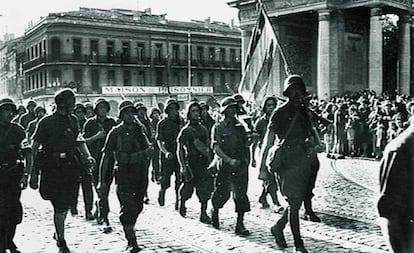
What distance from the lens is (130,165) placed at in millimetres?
7121

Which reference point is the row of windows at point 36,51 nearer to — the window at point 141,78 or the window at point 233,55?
the window at point 141,78

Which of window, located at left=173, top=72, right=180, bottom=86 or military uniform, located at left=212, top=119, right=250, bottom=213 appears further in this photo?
window, located at left=173, top=72, right=180, bottom=86

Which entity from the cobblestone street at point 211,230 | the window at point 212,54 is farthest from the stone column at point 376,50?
the window at point 212,54

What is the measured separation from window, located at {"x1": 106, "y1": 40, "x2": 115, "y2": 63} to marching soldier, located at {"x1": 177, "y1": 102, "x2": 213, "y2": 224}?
53.2m

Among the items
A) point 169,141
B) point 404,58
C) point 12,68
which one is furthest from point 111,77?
point 169,141

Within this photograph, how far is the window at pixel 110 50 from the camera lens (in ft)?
200

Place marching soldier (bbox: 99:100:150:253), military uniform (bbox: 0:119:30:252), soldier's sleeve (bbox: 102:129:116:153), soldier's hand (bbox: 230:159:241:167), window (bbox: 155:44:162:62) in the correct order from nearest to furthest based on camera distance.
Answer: military uniform (bbox: 0:119:30:252), marching soldier (bbox: 99:100:150:253), soldier's sleeve (bbox: 102:129:116:153), soldier's hand (bbox: 230:159:241:167), window (bbox: 155:44:162:62)

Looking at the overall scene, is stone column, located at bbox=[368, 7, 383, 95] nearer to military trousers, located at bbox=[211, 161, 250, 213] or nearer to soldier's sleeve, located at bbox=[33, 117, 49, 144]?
military trousers, located at bbox=[211, 161, 250, 213]

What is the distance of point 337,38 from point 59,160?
1204 inches

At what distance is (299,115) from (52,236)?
409 centimetres

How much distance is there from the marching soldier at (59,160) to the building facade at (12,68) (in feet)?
217

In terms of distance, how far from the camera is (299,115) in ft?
22.4

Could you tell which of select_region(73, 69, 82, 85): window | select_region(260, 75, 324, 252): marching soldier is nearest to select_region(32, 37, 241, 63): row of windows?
select_region(73, 69, 82, 85): window

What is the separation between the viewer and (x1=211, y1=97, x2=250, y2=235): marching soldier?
791 cm
